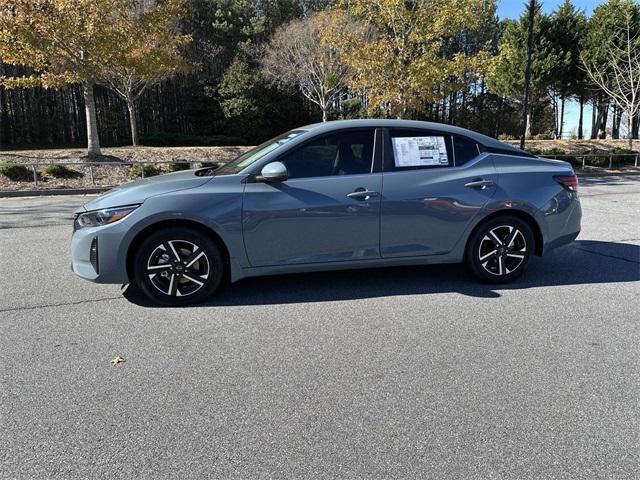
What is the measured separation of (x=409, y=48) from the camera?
17922mm

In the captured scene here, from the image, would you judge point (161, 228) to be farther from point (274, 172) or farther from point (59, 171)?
point (59, 171)

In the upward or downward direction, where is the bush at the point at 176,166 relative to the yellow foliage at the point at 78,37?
downward

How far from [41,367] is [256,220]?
196 cm

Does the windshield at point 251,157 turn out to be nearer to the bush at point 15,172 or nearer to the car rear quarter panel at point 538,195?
the car rear quarter panel at point 538,195

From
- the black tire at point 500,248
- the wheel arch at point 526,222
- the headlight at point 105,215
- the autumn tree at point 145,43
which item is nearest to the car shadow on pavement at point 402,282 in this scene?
the black tire at point 500,248

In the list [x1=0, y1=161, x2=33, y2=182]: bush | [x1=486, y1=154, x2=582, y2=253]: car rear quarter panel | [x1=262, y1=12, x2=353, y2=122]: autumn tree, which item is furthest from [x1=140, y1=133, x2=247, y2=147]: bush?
[x1=486, y1=154, x2=582, y2=253]: car rear quarter panel

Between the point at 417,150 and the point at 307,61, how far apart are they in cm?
2537

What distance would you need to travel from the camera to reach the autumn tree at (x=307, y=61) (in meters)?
27.2

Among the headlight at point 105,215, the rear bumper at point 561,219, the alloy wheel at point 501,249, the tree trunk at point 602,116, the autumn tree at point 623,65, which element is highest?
the autumn tree at point 623,65

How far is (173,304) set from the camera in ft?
14.5

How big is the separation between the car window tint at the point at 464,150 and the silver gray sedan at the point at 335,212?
10 millimetres

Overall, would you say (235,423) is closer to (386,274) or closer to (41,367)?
(41,367)

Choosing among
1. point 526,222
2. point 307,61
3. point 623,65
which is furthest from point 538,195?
point 623,65

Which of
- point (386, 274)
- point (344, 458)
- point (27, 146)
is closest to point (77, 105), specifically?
point (27, 146)
